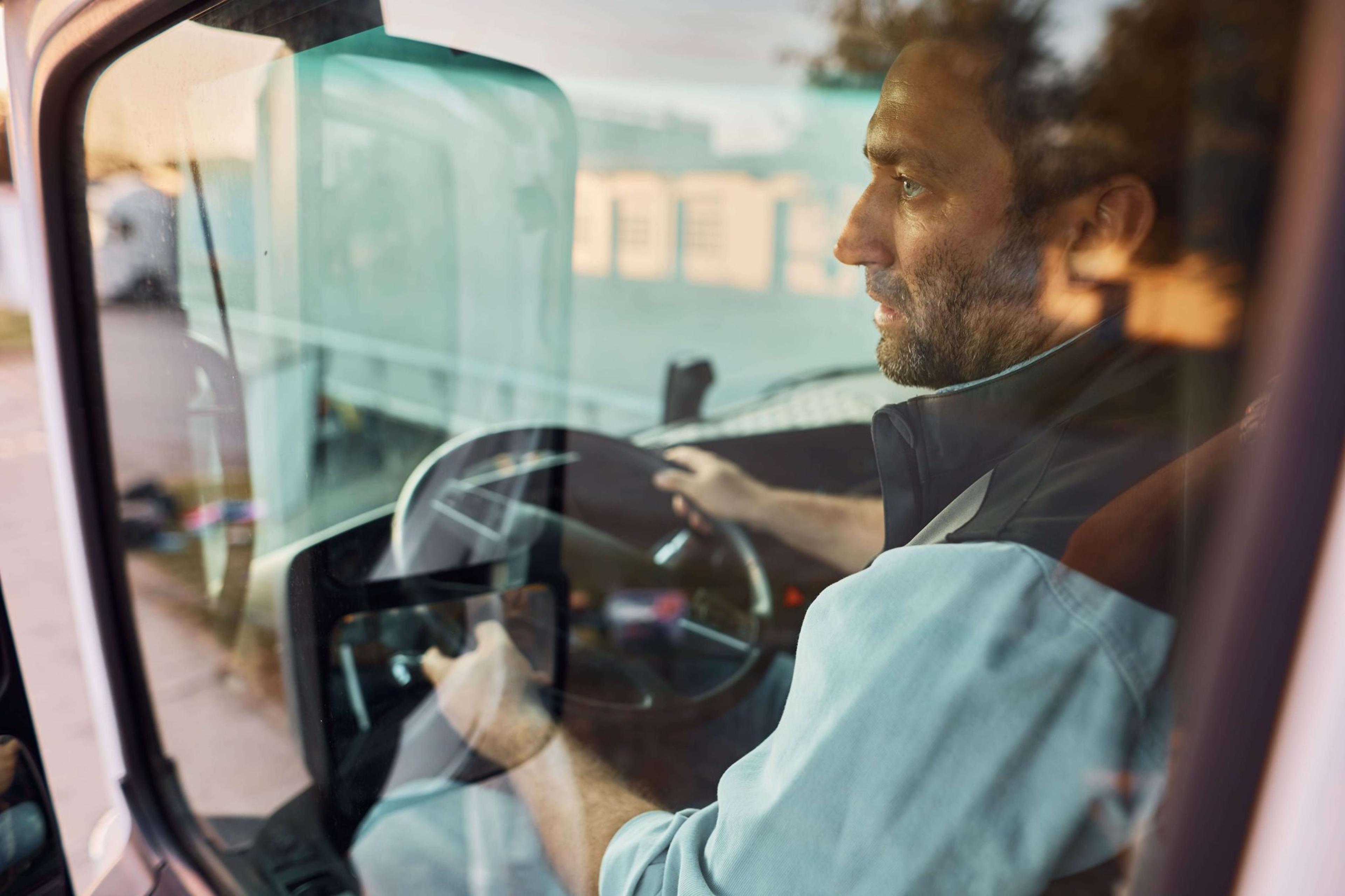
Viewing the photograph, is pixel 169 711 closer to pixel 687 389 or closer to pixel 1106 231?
pixel 1106 231

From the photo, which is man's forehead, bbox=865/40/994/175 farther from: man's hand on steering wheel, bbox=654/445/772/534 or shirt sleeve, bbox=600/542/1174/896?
man's hand on steering wheel, bbox=654/445/772/534

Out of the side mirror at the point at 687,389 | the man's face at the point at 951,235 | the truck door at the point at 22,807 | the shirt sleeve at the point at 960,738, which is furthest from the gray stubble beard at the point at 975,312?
the side mirror at the point at 687,389

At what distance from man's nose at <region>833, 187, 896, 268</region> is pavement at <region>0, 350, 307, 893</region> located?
123cm

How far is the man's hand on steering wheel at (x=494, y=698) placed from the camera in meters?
1.65

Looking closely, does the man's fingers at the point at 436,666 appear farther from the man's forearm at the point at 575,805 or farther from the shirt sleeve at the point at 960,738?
the shirt sleeve at the point at 960,738

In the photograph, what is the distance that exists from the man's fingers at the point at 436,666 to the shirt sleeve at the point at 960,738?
968mm

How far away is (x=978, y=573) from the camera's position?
808 mm

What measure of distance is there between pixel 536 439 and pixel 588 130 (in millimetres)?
879

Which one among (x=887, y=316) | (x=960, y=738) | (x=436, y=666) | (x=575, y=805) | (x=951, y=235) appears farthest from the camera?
(x=436, y=666)

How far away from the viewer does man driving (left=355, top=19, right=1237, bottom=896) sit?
0.74 m

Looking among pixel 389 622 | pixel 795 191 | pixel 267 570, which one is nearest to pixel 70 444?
pixel 267 570

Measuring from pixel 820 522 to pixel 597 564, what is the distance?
21.9 inches

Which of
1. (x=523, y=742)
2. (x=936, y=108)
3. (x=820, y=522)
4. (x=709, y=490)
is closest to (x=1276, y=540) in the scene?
(x=936, y=108)

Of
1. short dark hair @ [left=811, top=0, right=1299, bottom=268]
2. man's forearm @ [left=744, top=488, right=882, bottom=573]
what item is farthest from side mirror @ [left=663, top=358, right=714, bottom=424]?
short dark hair @ [left=811, top=0, right=1299, bottom=268]
